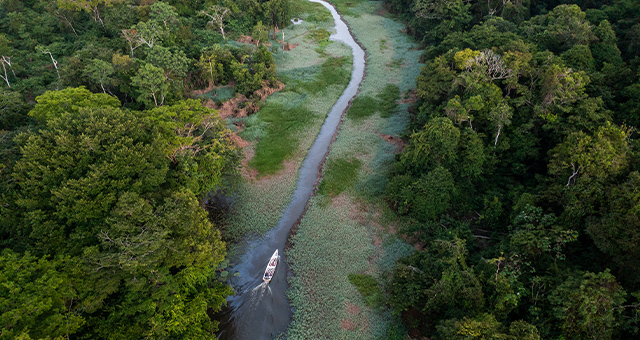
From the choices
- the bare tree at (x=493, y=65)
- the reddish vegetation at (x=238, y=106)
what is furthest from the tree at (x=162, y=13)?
the bare tree at (x=493, y=65)

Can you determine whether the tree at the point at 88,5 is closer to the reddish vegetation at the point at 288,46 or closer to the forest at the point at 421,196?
the forest at the point at 421,196

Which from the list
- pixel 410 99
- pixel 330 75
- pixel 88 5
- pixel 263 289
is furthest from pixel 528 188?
pixel 88 5

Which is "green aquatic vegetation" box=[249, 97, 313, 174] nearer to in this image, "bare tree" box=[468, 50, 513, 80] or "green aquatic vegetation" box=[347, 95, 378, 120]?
"green aquatic vegetation" box=[347, 95, 378, 120]

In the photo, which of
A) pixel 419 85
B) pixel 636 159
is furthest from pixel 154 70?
pixel 636 159

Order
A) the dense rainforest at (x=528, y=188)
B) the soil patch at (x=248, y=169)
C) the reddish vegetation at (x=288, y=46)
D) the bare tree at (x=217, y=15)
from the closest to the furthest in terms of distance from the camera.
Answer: the dense rainforest at (x=528, y=188) < the soil patch at (x=248, y=169) < the bare tree at (x=217, y=15) < the reddish vegetation at (x=288, y=46)

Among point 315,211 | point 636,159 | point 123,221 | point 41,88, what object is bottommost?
point 315,211

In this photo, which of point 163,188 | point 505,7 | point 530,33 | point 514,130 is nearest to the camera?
point 163,188

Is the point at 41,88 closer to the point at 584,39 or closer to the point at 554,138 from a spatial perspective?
the point at 554,138
